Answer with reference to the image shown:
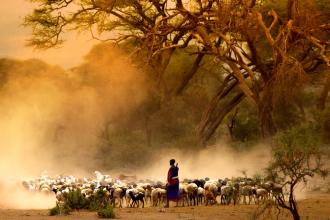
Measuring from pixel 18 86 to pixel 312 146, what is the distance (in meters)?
47.5

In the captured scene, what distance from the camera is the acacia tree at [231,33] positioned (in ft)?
103

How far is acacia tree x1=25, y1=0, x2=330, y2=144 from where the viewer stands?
103ft

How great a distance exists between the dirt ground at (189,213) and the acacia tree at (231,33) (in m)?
10.4

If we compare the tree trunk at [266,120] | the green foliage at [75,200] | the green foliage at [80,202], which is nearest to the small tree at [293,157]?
the green foliage at [80,202]

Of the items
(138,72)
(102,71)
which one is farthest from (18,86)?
(138,72)

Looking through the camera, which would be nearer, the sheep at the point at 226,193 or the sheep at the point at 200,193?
the sheep at the point at 226,193

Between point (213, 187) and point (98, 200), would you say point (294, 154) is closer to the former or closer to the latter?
point (213, 187)

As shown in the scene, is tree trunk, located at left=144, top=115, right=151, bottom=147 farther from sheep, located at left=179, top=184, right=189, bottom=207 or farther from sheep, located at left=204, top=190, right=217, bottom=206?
sheep, located at left=204, top=190, right=217, bottom=206

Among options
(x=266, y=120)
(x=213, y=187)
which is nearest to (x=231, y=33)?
(x=266, y=120)

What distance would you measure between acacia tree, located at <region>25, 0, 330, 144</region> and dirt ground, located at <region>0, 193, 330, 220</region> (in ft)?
34.0

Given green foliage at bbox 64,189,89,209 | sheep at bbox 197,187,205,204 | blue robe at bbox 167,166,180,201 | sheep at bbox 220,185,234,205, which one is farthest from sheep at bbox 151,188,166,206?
green foliage at bbox 64,189,89,209

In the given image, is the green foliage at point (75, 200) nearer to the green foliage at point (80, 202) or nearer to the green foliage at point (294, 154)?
the green foliage at point (80, 202)

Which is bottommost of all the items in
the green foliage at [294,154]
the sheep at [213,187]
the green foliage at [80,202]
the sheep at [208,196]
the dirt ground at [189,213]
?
the dirt ground at [189,213]

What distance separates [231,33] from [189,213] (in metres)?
15.5
